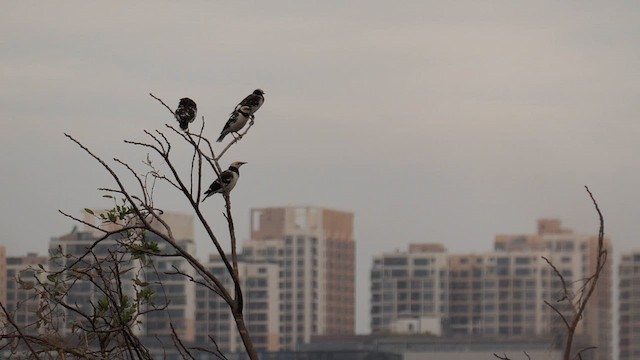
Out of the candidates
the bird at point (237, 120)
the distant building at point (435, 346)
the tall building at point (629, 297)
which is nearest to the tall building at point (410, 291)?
the distant building at point (435, 346)

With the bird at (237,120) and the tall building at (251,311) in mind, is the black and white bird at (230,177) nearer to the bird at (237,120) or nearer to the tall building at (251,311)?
the bird at (237,120)

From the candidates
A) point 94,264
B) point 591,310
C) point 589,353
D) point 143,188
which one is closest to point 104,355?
point 94,264

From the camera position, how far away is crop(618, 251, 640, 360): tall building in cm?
10884

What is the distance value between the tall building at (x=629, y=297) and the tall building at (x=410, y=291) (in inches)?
471

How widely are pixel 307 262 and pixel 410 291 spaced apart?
291 inches

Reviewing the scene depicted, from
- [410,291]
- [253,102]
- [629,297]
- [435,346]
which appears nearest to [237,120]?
[253,102]

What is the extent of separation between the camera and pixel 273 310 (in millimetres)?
113750

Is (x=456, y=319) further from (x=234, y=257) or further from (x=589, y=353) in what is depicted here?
(x=234, y=257)

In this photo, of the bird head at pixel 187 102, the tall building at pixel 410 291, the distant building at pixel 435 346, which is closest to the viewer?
the bird head at pixel 187 102

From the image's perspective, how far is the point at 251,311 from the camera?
112m

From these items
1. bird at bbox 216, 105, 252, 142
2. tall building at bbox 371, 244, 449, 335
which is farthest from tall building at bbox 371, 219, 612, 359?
bird at bbox 216, 105, 252, 142

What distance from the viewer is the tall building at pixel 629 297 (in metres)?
109

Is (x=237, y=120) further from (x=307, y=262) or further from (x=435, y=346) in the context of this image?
(x=307, y=262)

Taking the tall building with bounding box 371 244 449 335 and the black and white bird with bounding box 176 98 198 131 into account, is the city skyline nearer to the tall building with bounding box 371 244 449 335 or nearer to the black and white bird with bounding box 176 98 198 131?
the tall building with bounding box 371 244 449 335
